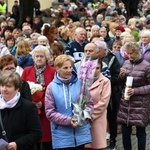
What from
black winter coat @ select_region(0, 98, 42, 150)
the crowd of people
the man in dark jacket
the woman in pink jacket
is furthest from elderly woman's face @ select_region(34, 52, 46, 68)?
the man in dark jacket

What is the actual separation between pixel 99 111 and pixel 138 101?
1013 millimetres

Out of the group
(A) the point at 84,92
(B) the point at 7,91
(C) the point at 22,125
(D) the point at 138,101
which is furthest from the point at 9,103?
(D) the point at 138,101

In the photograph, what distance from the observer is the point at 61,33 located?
42.8ft

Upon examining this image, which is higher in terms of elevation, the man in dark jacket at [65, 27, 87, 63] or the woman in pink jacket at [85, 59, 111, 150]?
the man in dark jacket at [65, 27, 87, 63]

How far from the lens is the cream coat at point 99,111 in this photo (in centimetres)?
727

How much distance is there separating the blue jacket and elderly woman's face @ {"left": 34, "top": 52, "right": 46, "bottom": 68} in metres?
0.91

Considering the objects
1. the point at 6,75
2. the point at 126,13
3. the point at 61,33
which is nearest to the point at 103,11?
the point at 126,13

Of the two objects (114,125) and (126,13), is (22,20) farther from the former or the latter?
(114,125)

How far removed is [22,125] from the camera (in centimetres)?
551

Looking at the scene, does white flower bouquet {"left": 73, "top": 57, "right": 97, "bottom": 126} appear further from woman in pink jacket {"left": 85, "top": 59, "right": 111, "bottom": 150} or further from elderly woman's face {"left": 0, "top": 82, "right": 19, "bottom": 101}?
elderly woman's face {"left": 0, "top": 82, "right": 19, "bottom": 101}

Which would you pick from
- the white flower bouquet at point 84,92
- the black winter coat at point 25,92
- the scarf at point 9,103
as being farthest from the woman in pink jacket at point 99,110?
the scarf at point 9,103

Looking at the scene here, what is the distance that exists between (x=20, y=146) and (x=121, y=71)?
3280 mm

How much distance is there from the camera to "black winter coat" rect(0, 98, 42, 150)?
5.46m

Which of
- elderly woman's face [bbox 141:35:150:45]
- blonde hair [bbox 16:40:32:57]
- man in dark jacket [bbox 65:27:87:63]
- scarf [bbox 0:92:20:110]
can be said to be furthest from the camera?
elderly woman's face [bbox 141:35:150:45]
